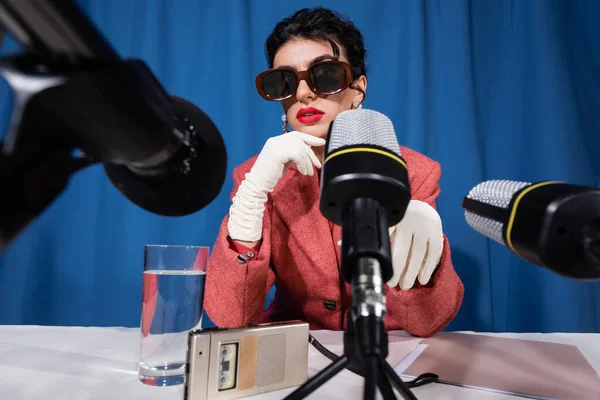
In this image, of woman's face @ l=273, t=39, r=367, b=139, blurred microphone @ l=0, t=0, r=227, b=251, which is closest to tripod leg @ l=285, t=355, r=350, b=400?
blurred microphone @ l=0, t=0, r=227, b=251

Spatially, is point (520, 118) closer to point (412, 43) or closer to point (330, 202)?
point (412, 43)

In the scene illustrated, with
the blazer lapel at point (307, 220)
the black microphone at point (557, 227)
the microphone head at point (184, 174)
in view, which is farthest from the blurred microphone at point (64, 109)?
the blazer lapel at point (307, 220)

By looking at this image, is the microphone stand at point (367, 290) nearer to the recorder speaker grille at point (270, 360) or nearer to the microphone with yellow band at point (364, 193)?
the microphone with yellow band at point (364, 193)

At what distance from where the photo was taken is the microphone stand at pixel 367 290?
23 centimetres

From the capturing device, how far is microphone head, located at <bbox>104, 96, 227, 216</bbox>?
0.29 meters

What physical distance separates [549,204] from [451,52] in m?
1.34

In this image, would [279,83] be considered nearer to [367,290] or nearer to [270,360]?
[270,360]

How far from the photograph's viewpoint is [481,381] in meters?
0.53

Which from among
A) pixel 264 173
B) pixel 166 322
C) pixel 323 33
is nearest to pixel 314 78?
pixel 323 33

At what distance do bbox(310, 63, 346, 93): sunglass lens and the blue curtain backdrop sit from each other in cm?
46

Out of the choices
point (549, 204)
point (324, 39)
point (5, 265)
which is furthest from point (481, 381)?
point (5, 265)

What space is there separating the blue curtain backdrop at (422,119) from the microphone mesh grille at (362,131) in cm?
107

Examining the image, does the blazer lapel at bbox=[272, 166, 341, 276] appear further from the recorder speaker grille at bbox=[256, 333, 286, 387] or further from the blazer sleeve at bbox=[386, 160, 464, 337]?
the recorder speaker grille at bbox=[256, 333, 286, 387]

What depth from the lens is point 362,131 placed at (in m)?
0.33
